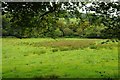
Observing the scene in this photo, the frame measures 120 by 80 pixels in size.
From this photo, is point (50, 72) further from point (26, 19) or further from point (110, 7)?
point (110, 7)

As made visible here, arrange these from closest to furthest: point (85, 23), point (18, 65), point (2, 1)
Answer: point (2, 1) → point (85, 23) → point (18, 65)

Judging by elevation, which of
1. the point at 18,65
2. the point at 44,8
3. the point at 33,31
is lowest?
the point at 18,65

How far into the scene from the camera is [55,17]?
15398 mm

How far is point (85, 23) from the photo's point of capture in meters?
14.3

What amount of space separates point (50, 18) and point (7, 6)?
2.96m

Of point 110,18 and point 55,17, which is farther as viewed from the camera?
point 55,17

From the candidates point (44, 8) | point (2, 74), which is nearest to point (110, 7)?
point (44, 8)

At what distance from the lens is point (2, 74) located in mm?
17953

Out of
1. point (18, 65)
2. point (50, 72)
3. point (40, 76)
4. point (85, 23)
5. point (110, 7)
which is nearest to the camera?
point (110, 7)

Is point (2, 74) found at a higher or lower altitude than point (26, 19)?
lower

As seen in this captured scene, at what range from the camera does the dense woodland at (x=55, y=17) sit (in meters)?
11.8

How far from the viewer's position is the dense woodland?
1178 cm

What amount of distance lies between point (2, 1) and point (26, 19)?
150 cm

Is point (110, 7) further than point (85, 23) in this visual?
No
